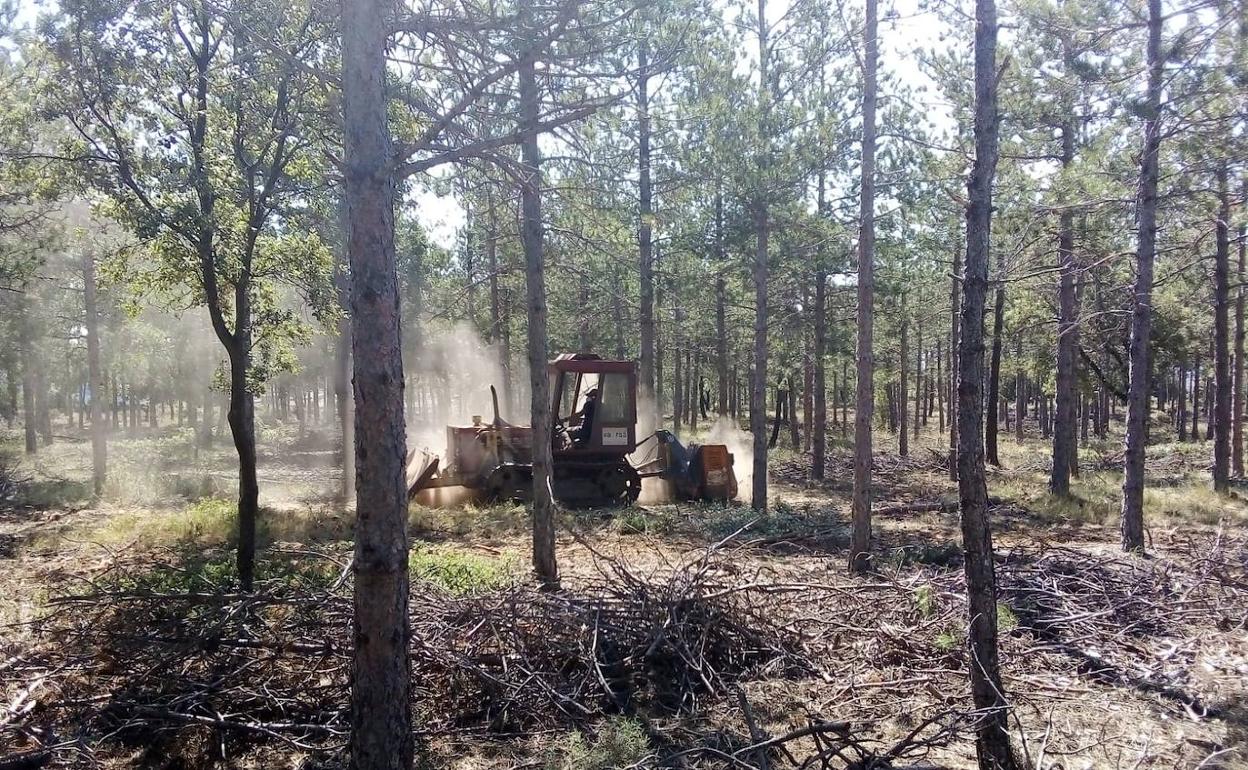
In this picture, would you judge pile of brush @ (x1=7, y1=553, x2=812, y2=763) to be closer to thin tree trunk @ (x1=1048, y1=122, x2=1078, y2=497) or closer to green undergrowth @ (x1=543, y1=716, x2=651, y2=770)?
green undergrowth @ (x1=543, y1=716, x2=651, y2=770)

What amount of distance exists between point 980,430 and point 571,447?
11.1 meters

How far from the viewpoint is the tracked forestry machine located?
14.4 metres

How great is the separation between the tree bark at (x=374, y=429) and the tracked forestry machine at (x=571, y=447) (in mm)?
10577

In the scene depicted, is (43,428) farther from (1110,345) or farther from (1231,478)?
(1231,478)

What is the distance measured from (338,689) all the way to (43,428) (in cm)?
3651

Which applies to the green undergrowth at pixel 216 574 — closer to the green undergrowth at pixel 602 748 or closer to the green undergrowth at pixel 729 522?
Answer: the green undergrowth at pixel 602 748

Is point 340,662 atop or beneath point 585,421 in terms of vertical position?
beneath

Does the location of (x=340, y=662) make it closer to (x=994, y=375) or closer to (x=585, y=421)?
(x=585, y=421)

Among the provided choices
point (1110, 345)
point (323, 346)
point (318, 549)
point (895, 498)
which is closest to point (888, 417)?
point (1110, 345)

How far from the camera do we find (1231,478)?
18516 mm

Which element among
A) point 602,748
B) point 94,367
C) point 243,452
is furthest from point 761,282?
point 94,367

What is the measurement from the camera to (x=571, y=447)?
1460 centimetres

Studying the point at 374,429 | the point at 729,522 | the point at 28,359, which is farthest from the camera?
the point at 28,359

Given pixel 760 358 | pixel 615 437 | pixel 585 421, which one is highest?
pixel 760 358
